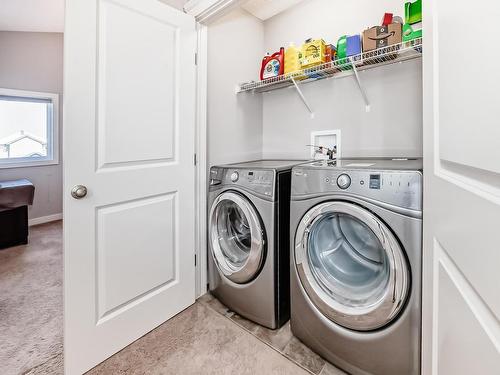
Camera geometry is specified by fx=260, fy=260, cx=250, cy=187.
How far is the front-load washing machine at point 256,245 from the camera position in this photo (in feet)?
5.05

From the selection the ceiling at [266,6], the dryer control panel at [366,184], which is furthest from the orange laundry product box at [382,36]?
the ceiling at [266,6]

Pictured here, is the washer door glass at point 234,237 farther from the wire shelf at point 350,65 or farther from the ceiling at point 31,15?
the ceiling at point 31,15

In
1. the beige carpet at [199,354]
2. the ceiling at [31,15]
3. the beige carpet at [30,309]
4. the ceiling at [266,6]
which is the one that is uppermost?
the ceiling at [31,15]

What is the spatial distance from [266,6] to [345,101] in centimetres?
114

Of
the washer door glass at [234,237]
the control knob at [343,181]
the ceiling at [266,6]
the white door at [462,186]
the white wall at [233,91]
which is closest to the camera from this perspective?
the white door at [462,186]

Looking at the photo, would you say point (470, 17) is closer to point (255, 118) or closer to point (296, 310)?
point (296, 310)

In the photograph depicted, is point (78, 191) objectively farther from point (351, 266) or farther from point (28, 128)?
point (28, 128)

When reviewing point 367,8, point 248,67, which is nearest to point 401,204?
point 367,8

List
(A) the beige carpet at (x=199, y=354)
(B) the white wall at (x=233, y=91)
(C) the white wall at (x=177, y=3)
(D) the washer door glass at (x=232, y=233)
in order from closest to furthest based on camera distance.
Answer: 1. (A) the beige carpet at (x=199, y=354)
2. (C) the white wall at (x=177, y=3)
3. (D) the washer door glass at (x=232, y=233)
4. (B) the white wall at (x=233, y=91)

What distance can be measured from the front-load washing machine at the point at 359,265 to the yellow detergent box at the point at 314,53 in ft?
2.99

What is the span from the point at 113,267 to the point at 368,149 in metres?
1.85

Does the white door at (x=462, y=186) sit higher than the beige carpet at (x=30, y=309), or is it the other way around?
the white door at (x=462, y=186)

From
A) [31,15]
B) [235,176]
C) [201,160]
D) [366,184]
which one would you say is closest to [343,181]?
[366,184]

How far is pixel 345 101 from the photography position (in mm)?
2021
